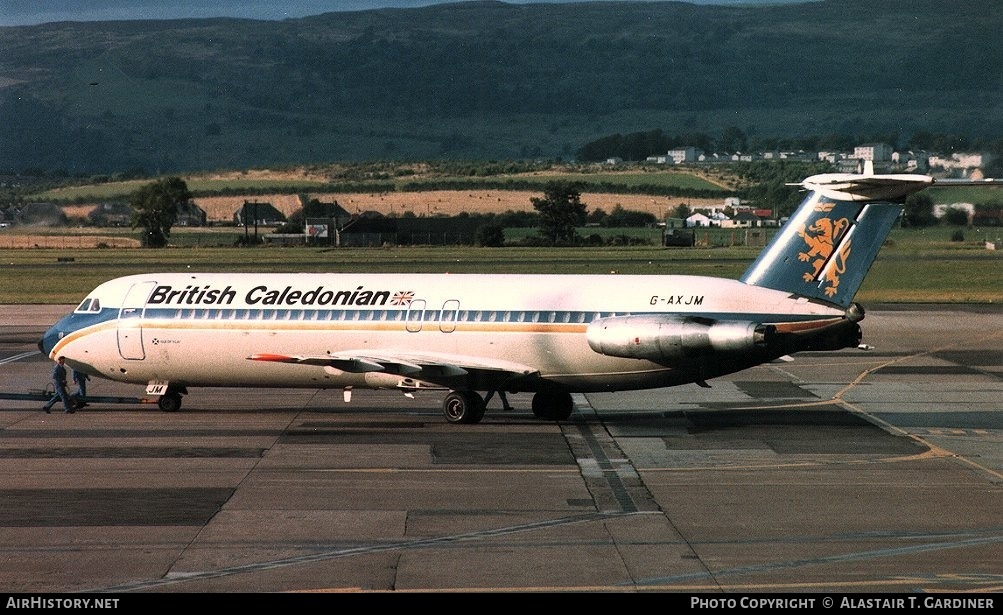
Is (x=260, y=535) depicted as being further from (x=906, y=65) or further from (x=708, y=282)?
(x=906, y=65)

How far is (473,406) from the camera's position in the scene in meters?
34.9

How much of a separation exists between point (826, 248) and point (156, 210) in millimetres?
98699

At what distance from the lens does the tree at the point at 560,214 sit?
120 m

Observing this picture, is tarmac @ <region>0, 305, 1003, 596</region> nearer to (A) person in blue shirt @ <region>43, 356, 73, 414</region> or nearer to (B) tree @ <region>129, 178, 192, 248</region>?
(A) person in blue shirt @ <region>43, 356, 73, 414</region>

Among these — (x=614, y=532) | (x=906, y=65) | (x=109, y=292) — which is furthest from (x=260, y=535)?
(x=906, y=65)

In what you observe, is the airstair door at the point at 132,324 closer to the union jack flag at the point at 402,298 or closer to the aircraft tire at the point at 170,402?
the aircraft tire at the point at 170,402

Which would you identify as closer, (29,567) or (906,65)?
(29,567)

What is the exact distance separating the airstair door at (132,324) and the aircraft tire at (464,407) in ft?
28.0

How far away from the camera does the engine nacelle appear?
32.0 metres

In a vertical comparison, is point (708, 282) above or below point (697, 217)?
above

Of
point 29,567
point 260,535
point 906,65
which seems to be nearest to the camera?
→ point 29,567

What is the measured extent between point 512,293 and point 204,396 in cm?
1150

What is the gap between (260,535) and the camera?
22469mm
